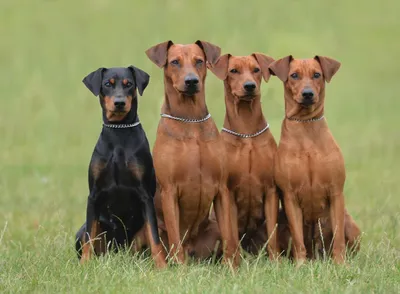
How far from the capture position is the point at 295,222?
752 cm

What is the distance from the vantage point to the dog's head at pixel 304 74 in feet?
24.4

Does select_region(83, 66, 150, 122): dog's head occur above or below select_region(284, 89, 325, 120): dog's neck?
above

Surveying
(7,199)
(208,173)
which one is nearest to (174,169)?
(208,173)

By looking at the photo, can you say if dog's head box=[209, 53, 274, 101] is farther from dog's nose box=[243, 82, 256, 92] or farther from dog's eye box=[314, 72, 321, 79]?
dog's eye box=[314, 72, 321, 79]

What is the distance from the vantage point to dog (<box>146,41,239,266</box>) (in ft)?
24.1

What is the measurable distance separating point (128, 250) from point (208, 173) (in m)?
0.92

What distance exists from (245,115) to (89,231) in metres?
1.66

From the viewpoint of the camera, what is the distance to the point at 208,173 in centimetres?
738

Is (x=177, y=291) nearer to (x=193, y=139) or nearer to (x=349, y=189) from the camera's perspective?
(x=193, y=139)

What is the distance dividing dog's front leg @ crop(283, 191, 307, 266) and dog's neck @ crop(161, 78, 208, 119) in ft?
3.33

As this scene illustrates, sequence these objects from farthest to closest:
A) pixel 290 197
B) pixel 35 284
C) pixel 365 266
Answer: pixel 290 197
pixel 365 266
pixel 35 284

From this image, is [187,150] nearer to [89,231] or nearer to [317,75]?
[89,231]

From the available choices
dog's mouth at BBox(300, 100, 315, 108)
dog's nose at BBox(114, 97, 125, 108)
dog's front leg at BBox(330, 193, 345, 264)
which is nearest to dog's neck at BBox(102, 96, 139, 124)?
dog's nose at BBox(114, 97, 125, 108)

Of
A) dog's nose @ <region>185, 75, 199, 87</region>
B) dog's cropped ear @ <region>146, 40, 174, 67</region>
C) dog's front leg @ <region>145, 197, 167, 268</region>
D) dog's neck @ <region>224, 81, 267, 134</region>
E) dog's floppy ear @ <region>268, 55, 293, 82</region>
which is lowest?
dog's front leg @ <region>145, 197, 167, 268</region>
